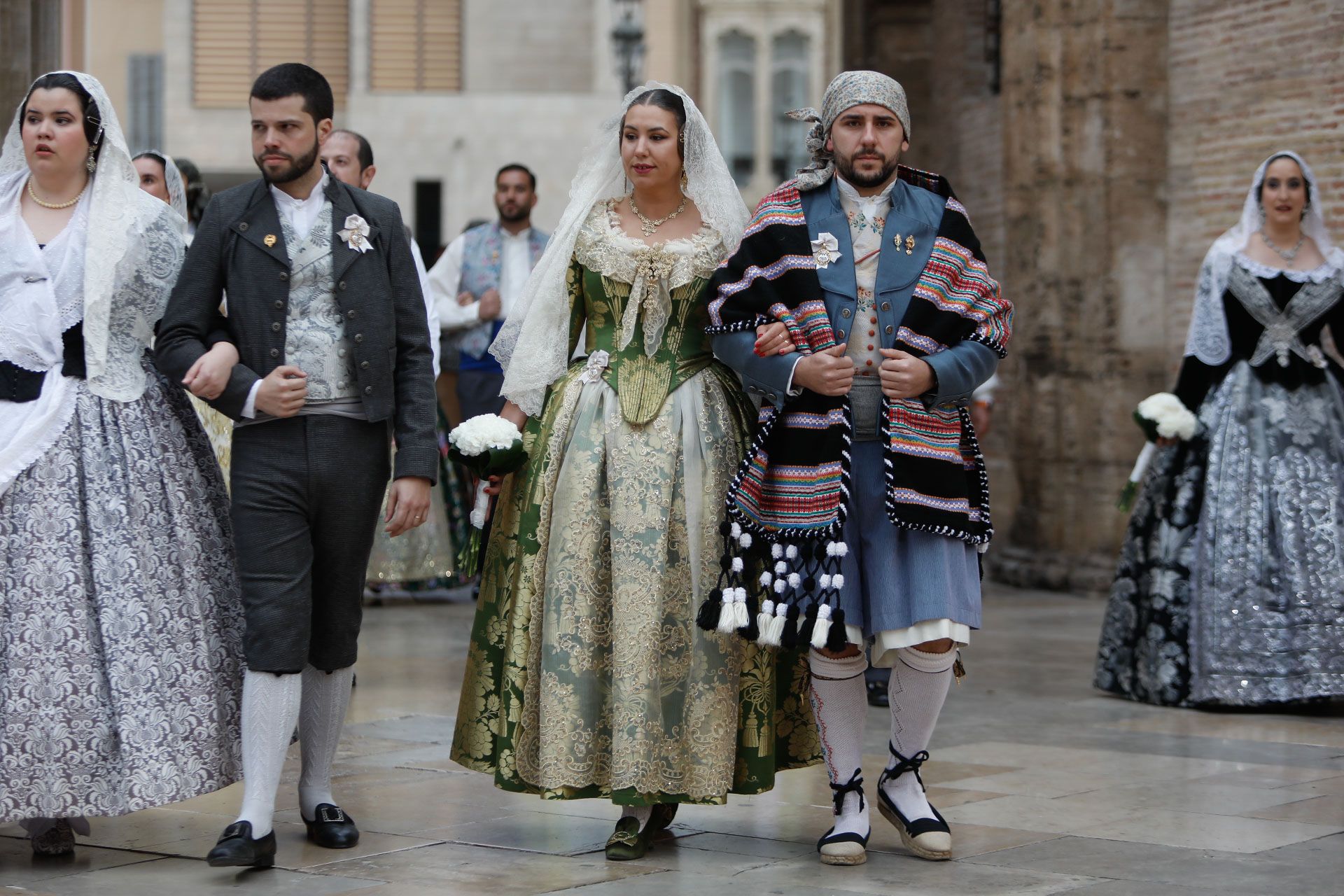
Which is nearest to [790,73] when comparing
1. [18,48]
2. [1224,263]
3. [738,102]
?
[738,102]

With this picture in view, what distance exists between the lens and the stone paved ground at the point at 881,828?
14.8ft

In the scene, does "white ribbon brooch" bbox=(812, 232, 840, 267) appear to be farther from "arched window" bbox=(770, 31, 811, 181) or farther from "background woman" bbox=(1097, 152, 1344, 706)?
"arched window" bbox=(770, 31, 811, 181)

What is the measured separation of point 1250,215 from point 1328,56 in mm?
2608

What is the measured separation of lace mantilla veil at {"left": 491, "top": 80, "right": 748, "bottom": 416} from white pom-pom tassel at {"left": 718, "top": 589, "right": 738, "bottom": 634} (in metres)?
0.79

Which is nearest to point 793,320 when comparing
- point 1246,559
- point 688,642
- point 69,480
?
point 688,642

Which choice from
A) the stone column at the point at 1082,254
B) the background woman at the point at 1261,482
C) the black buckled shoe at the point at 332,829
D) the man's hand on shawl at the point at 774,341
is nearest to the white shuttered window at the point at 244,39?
the stone column at the point at 1082,254

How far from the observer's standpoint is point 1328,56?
9.76 m

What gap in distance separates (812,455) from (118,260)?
177 centimetres

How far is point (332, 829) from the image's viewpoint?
4.87 metres

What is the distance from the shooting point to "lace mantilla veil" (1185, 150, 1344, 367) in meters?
7.52

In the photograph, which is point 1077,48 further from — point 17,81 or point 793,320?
point 793,320

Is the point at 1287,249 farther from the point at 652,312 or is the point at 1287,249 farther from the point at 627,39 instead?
the point at 627,39

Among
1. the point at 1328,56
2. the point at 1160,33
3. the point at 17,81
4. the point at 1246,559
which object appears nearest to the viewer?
the point at 1246,559

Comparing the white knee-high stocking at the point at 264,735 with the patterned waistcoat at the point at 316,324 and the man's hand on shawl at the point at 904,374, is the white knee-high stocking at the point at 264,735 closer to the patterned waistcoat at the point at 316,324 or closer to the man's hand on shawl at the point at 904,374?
the patterned waistcoat at the point at 316,324
